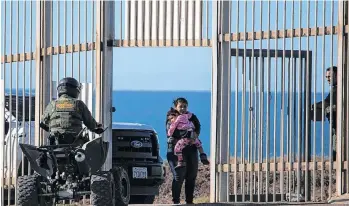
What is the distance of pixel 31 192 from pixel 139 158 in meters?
4.09

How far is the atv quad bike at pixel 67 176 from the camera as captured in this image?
13422 millimetres

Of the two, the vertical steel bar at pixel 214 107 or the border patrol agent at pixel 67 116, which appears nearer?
the border patrol agent at pixel 67 116

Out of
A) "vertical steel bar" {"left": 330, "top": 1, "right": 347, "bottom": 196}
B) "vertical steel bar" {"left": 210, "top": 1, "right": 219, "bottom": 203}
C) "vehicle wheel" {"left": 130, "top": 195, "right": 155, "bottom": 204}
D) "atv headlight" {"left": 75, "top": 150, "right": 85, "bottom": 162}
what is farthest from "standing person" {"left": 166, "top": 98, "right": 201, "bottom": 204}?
"atv headlight" {"left": 75, "top": 150, "right": 85, "bottom": 162}

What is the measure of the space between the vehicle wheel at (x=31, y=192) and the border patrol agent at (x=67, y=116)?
1.64ft

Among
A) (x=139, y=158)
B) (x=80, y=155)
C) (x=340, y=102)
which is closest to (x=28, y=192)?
(x=80, y=155)

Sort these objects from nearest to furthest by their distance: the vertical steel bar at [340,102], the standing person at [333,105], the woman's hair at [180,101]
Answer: the vertical steel bar at [340,102], the standing person at [333,105], the woman's hair at [180,101]

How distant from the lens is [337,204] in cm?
1404

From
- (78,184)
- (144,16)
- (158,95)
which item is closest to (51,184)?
(78,184)

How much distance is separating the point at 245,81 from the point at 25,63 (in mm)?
3042

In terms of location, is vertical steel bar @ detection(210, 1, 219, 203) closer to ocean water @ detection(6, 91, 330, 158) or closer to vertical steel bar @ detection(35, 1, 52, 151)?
ocean water @ detection(6, 91, 330, 158)

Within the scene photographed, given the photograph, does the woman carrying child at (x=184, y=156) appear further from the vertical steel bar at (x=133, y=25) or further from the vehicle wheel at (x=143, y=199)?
the vehicle wheel at (x=143, y=199)

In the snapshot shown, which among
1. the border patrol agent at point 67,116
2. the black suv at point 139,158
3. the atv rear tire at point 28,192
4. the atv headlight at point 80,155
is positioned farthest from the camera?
the black suv at point 139,158

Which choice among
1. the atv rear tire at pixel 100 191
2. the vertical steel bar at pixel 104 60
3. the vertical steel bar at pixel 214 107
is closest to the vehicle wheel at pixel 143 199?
the vertical steel bar at pixel 104 60

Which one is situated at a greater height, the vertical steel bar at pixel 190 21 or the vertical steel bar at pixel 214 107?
the vertical steel bar at pixel 190 21
